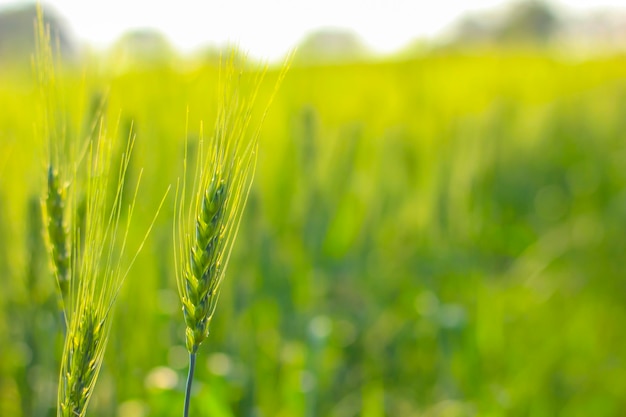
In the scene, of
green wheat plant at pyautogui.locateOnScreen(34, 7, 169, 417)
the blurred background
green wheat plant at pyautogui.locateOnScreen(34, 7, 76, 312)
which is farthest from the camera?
the blurred background

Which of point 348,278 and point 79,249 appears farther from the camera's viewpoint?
point 348,278

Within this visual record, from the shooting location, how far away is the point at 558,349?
7.36 ft

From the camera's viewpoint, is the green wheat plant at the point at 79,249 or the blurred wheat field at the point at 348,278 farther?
the blurred wheat field at the point at 348,278

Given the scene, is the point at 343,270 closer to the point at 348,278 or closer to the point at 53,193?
the point at 348,278

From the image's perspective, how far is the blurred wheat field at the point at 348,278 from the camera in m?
1.47

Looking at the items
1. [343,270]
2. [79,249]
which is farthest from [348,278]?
[79,249]

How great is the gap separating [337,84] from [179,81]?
2.06 m

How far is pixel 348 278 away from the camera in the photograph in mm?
2199

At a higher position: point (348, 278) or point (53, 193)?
point (53, 193)

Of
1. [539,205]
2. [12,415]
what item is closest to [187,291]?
[12,415]

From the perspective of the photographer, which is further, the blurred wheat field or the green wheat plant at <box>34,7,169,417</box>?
the blurred wheat field

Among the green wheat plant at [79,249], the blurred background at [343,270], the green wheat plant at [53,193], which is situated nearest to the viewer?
the green wheat plant at [79,249]

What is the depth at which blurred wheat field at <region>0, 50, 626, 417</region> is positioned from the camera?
1.47 metres

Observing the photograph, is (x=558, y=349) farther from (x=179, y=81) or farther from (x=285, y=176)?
(x=179, y=81)
